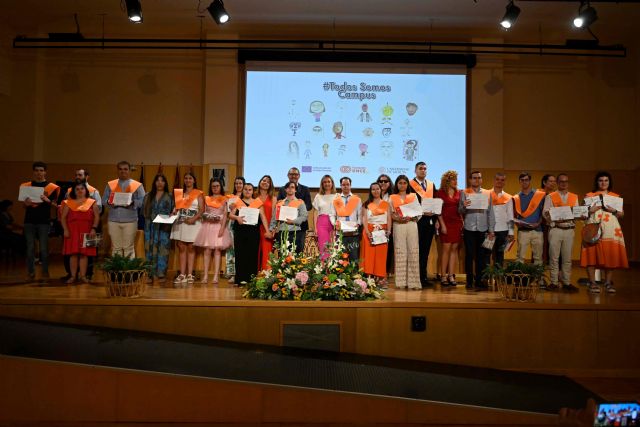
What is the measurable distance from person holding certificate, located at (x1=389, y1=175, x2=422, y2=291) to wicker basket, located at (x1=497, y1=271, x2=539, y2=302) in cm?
129

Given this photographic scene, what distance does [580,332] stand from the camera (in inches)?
158

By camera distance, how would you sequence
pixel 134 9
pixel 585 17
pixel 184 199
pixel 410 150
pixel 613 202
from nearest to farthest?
1. pixel 613 202
2. pixel 184 199
3. pixel 134 9
4. pixel 585 17
5. pixel 410 150

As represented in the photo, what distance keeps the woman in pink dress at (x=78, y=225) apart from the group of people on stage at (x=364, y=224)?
0.01 meters

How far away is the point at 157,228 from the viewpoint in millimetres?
5824

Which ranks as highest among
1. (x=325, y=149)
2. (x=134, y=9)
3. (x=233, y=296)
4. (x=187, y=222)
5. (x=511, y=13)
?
(x=511, y=13)

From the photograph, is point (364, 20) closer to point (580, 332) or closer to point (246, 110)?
point (246, 110)

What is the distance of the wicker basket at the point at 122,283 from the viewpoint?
4.14 m

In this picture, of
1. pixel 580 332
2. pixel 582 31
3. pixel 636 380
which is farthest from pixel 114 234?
pixel 582 31

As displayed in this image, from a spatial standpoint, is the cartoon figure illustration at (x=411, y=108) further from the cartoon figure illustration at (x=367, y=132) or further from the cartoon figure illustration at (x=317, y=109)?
the cartoon figure illustration at (x=317, y=109)

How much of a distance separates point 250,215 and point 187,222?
2.80 ft

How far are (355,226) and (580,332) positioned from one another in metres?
2.35

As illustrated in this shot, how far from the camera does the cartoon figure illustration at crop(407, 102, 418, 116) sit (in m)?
8.63

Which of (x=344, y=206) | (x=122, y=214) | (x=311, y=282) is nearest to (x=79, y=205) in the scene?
(x=122, y=214)

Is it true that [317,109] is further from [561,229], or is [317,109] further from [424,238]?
[561,229]
